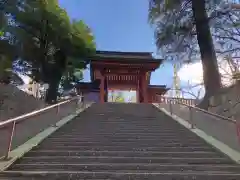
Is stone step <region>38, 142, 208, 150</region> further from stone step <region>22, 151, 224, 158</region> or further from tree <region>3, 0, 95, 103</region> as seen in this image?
tree <region>3, 0, 95, 103</region>

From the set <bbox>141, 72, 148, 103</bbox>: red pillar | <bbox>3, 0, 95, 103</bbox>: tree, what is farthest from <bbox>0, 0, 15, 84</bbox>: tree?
<bbox>141, 72, 148, 103</bbox>: red pillar

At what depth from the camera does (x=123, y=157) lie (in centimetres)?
615

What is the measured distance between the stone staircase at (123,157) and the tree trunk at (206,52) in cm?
318

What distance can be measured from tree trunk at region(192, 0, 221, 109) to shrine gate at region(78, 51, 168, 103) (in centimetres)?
756

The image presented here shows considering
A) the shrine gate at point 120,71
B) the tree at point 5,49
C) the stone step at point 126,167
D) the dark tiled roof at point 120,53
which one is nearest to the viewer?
the stone step at point 126,167

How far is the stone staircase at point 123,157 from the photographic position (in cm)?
501

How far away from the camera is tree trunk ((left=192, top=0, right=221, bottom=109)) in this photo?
12117 mm

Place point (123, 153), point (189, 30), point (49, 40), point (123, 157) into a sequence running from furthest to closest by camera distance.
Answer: point (49, 40) → point (189, 30) → point (123, 153) → point (123, 157)

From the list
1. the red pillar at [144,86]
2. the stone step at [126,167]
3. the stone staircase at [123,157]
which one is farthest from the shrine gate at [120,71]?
the stone step at [126,167]

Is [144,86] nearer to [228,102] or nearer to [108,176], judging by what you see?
[228,102]

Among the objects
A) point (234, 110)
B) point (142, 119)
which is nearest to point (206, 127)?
point (234, 110)

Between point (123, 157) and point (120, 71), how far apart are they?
15876 millimetres

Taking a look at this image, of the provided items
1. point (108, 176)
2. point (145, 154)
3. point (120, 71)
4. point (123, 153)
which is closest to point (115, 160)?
point (123, 153)

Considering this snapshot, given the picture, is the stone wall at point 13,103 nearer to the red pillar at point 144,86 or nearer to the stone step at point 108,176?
the stone step at point 108,176
